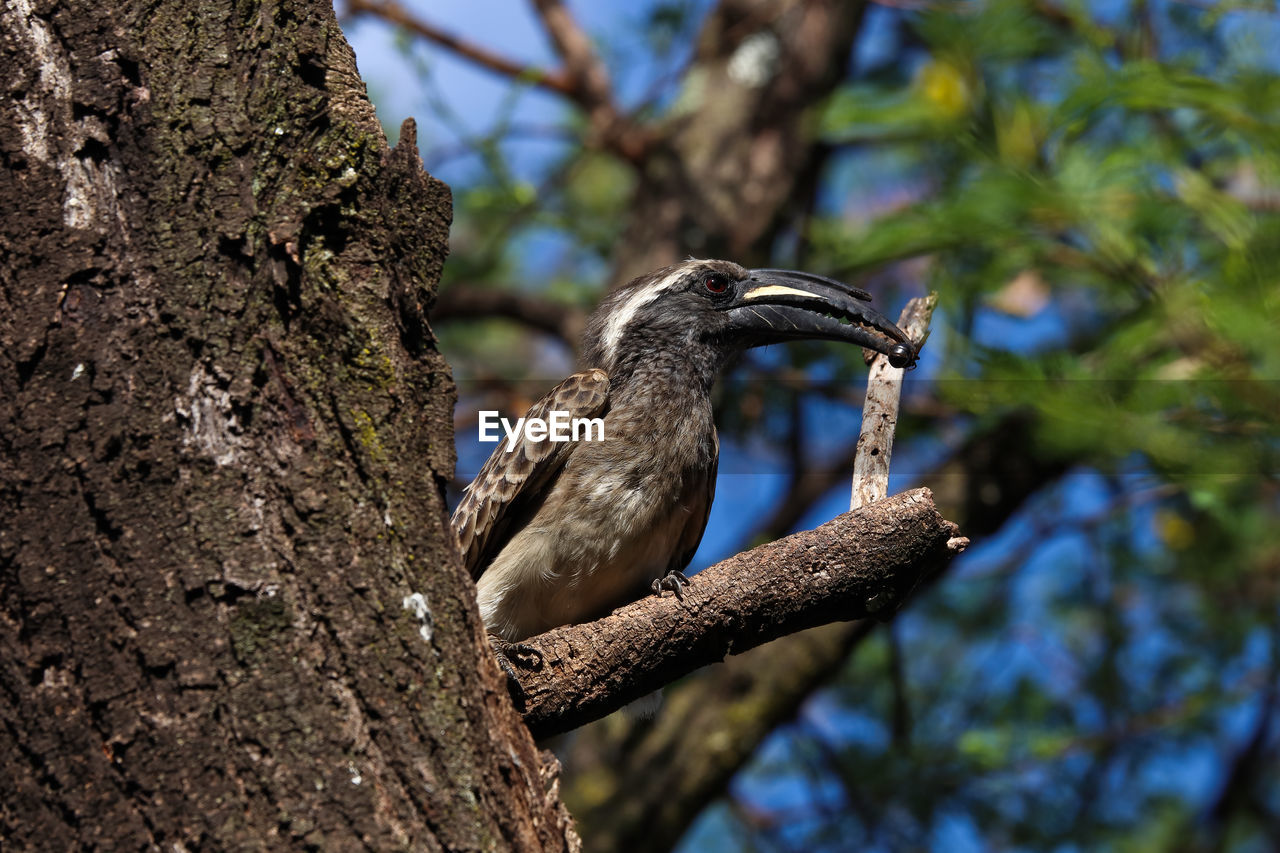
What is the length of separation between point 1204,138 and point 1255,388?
7.11ft

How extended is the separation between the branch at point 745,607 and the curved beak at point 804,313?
0.82 meters

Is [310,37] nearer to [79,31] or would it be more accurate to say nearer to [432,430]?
[79,31]

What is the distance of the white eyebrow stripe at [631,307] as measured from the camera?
16.8ft

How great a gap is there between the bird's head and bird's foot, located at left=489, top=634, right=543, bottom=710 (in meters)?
1.94

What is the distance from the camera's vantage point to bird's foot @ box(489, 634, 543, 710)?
2.99 metres

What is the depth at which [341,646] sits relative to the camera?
2.40 metres

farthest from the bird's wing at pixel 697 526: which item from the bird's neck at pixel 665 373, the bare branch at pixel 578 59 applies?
the bare branch at pixel 578 59

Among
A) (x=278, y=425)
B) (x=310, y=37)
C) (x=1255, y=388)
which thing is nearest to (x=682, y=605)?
(x=278, y=425)

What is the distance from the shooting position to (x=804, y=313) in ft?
15.3

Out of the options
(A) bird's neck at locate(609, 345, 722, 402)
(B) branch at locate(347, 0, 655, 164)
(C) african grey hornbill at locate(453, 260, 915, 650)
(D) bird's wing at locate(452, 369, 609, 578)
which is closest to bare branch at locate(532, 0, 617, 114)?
(B) branch at locate(347, 0, 655, 164)

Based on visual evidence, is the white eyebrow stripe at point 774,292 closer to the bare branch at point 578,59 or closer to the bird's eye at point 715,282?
the bird's eye at point 715,282

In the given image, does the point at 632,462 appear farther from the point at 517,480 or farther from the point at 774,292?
the point at 774,292

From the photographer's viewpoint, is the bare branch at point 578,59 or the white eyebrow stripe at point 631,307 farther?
the bare branch at point 578,59

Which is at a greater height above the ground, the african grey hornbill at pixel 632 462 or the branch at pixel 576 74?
the branch at pixel 576 74
